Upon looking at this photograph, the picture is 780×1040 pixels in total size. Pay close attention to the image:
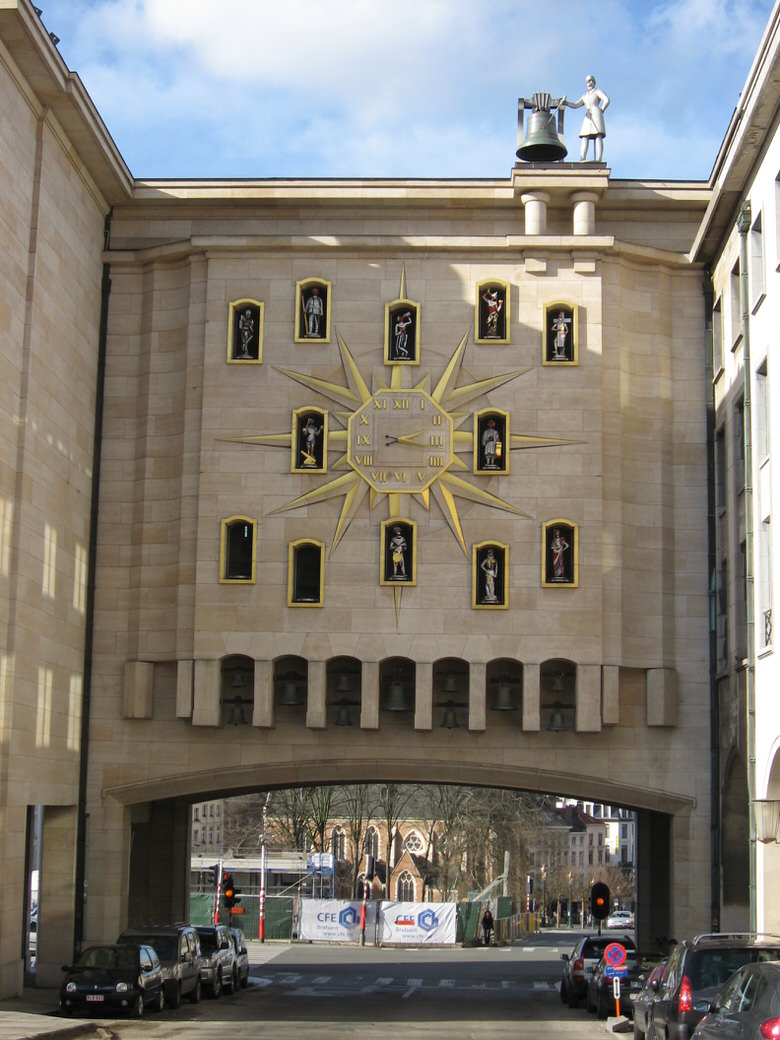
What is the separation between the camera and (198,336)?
36.9 metres

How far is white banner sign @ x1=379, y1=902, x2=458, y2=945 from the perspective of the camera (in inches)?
2510

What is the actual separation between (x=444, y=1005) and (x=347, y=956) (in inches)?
857

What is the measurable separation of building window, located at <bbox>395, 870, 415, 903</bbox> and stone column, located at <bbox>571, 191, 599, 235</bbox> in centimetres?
7985

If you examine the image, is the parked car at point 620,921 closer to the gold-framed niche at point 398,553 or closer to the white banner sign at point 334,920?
the white banner sign at point 334,920

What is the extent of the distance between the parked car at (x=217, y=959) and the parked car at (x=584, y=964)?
27.6 ft

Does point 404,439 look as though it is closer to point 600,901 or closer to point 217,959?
point 600,901

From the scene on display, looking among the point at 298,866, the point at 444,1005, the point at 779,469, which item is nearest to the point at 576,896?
the point at 298,866

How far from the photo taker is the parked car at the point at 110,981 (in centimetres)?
2959

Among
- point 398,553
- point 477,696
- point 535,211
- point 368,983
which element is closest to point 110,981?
point 477,696

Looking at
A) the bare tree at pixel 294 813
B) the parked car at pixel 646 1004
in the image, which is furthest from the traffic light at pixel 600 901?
the bare tree at pixel 294 813

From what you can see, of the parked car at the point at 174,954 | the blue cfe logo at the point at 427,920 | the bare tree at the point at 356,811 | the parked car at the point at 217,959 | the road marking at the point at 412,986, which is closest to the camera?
the parked car at the point at 174,954

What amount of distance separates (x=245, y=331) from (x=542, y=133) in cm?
892

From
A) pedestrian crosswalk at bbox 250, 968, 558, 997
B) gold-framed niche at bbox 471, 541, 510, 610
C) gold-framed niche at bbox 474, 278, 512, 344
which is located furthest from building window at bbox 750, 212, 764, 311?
pedestrian crosswalk at bbox 250, 968, 558, 997

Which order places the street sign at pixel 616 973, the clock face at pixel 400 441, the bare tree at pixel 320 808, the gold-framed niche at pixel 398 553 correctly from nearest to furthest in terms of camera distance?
the street sign at pixel 616 973 → the gold-framed niche at pixel 398 553 → the clock face at pixel 400 441 → the bare tree at pixel 320 808
